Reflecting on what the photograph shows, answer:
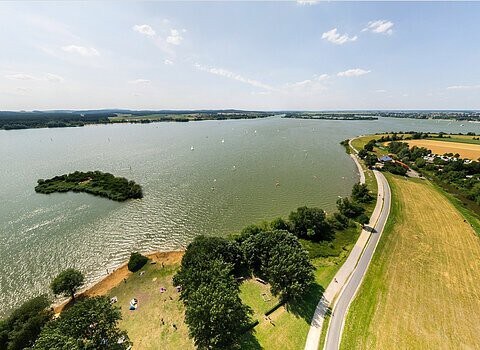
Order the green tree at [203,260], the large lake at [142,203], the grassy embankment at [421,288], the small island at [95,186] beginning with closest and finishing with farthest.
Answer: the grassy embankment at [421,288] < the green tree at [203,260] < the large lake at [142,203] < the small island at [95,186]

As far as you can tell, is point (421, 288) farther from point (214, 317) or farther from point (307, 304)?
point (214, 317)

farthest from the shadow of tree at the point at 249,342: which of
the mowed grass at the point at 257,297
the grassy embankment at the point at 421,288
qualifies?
the grassy embankment at the point at 421,288

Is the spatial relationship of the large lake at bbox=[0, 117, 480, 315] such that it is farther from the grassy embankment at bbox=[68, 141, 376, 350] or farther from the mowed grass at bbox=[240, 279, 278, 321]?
the mowed grass at bbox=[240, 279, 278, 321]

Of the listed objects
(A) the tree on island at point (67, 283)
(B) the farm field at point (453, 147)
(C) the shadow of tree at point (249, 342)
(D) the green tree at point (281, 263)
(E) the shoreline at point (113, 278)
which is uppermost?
(D) the green tree at point (281, 263)

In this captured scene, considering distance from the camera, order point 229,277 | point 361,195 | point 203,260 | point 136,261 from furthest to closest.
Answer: point 361,195, point 136,261, point 203,260, point 229,277

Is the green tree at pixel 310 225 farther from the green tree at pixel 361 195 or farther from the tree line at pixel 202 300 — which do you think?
the green tree at pixel 361 195

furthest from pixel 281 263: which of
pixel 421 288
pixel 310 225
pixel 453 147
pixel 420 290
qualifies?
pixel 453 147

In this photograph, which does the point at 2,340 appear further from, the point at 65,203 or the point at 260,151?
the point at 260,151

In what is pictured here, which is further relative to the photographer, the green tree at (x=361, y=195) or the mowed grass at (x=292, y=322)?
the green tree at (x=361, y=195)
